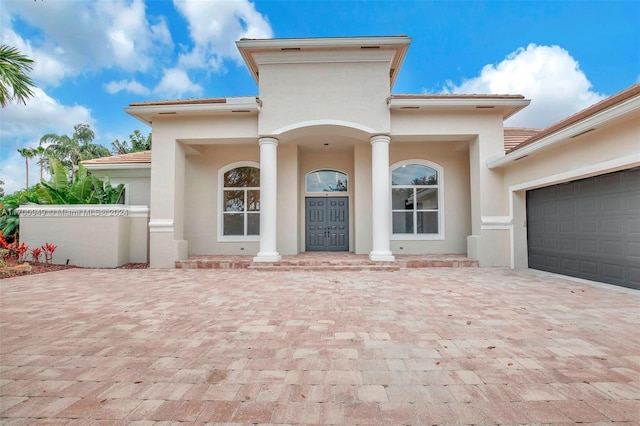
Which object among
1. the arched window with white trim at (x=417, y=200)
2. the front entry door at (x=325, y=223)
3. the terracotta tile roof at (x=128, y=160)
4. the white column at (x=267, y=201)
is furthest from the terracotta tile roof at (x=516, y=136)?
the terracotta tile roof at (x=128, y=160)

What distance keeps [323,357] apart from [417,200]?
347 inches

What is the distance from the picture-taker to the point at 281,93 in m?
8.87

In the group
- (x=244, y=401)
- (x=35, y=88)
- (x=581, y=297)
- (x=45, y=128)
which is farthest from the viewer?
(x=45, y=128)

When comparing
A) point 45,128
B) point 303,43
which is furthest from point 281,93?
point 45,128

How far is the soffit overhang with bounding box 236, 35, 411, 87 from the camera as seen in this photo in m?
8.55

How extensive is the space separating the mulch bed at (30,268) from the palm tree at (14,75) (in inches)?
176

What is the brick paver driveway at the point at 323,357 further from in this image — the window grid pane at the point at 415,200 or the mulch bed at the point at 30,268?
the window grid pane at the point at 415,200

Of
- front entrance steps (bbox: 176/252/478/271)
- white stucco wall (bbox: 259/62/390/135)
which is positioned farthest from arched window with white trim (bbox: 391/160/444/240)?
white stucco wall (bbox: 259/62/390/135)

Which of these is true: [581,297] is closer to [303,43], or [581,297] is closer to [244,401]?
[244,401]

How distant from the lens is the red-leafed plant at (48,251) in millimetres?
8875

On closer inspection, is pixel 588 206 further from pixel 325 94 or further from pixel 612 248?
pixel 325 94

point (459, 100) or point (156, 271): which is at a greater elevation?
point (459, 100)

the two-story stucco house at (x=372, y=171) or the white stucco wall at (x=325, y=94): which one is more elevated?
the white stucco wall at (x=325, y=94)

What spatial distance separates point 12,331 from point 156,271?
16.2 ft
